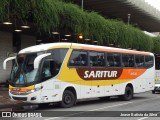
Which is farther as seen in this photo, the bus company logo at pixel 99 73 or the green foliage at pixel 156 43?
the green foliage at pixel 156 43

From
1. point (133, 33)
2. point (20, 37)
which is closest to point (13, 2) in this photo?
point (20, 37)

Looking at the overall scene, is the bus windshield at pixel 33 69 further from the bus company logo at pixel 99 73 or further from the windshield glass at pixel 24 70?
the bus company logo at pixel 99 73

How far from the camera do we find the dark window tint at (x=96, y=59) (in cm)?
2004

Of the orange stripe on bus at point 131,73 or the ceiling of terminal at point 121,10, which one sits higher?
the ceiling of terminal at point 121,10

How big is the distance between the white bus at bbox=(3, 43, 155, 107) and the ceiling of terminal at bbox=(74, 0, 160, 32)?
1400 cm

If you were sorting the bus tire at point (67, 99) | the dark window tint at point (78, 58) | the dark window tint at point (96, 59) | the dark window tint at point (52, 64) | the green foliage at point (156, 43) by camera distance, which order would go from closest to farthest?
the dark window tint at point (52, 64) < the bus tire at point (67, 99) < the dark window tint at point (78, 58) < the dark window tint at point (96, 59) < the green foliage at point (156, 43)

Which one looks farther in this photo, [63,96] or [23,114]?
[63,96]

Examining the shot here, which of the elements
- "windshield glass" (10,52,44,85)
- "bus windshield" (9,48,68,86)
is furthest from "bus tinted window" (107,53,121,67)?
"windshield glass" (10,52,44,85)

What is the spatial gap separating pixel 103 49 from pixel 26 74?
229 inches

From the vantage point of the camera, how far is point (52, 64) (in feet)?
57.5

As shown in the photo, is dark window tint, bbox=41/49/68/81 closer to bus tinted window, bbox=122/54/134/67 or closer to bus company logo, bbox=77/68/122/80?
bus company logo, bbox=77/68/122/80

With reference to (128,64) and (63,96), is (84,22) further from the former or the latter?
(63,96)

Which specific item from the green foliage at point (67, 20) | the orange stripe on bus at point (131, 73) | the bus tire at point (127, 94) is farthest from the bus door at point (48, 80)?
the bus tire at point (127, 94)

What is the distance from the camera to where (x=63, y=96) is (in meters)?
18.0
